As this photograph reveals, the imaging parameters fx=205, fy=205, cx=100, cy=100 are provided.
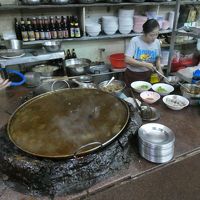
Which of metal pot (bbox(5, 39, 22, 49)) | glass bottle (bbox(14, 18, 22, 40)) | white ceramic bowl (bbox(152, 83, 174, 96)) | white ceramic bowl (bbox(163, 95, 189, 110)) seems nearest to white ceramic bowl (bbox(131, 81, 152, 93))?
white ceramic bowl (bbox(152, 83, 174, 96))

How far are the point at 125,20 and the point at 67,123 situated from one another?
270 cm

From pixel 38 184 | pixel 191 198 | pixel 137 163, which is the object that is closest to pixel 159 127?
pixel 137 163

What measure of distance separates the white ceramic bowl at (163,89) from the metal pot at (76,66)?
1.34m

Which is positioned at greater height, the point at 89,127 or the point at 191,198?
the point at 89,127

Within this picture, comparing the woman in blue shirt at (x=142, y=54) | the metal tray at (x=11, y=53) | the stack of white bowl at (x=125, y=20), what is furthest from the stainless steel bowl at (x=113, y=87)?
the stack of white bowl at (x=125, y=20)

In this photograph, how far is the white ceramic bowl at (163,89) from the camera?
75.4 inches

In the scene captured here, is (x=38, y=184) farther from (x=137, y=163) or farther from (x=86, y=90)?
(x=86, y=90)

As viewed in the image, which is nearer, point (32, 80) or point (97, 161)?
point (97, 161)

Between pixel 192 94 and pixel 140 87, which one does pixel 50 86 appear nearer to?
pixel 140 87

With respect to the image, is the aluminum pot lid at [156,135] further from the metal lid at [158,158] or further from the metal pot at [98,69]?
the metal pot at [98,69]

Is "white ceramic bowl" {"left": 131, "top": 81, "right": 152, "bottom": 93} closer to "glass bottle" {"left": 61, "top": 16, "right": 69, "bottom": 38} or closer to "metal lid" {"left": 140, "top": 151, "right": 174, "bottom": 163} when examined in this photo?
"metal lid" {"left": 140, "top": 151, "right": 174, "bottom": 163}

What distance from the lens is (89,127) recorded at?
49.2 inches

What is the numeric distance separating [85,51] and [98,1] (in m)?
0.93

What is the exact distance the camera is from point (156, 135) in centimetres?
130
